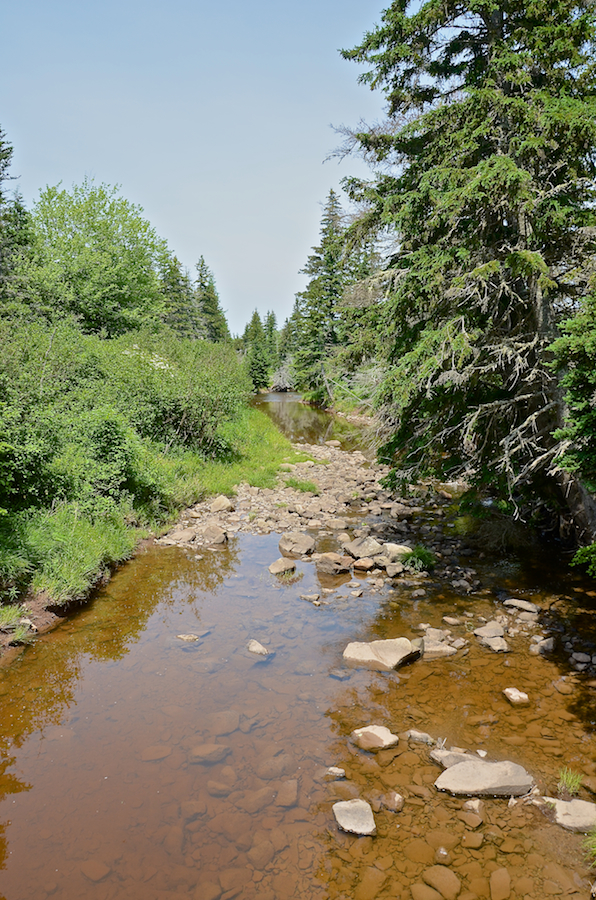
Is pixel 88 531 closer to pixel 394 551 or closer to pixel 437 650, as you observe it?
pixel 394 551

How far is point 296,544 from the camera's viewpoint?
11703 millimetres

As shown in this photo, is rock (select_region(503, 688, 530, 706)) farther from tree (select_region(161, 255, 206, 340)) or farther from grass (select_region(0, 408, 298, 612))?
tree (select_region(161, 255, 206, 340))

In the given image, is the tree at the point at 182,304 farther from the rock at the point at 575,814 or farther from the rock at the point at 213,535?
the rock at the point at 575,814

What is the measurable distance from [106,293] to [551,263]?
25311 mm

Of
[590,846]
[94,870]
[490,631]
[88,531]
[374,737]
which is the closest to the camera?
[94,870]

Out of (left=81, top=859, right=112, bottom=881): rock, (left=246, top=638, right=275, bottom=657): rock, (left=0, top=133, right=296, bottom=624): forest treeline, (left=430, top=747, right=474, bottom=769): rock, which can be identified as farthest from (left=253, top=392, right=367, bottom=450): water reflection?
(left=81, top=859, right=112, bottom=881): rock

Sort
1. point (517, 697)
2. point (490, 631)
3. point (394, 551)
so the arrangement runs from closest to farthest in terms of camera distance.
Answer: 1. point (517, 697)
2. point (490, 631)
3. point (394, 551)

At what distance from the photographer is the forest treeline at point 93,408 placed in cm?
867

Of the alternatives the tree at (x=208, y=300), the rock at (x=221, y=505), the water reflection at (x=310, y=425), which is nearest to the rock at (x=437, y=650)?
the rock at (x=221, y=505)

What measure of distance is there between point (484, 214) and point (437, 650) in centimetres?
736

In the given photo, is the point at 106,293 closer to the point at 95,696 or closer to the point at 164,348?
the point at 164,348

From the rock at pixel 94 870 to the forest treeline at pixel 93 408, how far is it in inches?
160

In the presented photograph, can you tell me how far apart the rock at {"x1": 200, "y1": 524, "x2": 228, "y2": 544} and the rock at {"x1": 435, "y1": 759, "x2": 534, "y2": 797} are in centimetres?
815

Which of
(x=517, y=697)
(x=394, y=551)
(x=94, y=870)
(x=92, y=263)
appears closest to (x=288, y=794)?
(x=94, y=870)
